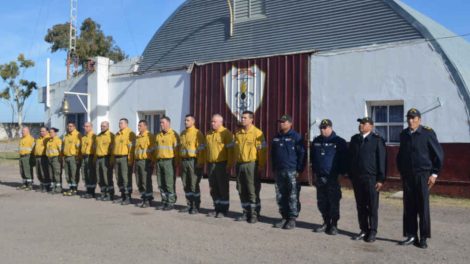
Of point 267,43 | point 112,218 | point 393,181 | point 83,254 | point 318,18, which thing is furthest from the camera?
point 267,43

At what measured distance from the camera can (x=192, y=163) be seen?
29.5 ft

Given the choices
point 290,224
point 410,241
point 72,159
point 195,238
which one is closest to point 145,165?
point 72,159

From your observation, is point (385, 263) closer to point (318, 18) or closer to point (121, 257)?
point (121, 257)

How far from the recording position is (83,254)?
6.00 meters

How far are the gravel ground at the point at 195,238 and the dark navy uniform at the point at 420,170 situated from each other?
0.35 m

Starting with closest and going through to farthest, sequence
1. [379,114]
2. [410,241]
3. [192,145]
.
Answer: [410,241] < [192,145] < [379,114]

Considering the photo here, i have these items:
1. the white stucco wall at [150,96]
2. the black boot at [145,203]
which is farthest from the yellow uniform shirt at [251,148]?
the white stucco wall at [150,96]

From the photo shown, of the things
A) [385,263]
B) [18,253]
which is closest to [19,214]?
[18,253]

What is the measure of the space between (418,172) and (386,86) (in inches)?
245

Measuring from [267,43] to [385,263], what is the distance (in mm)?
12047

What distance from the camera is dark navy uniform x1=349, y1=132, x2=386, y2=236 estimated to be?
22.0ft

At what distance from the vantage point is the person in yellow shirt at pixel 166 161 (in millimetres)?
9344

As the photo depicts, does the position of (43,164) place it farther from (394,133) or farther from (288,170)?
(394,133)

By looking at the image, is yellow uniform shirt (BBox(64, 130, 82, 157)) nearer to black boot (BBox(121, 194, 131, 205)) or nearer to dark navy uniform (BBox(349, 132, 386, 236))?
black boot (BBox(121, 194, 131, 205))
